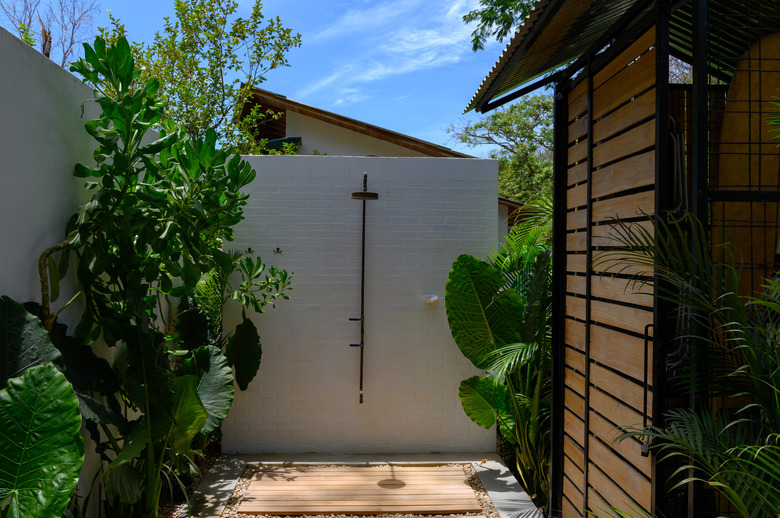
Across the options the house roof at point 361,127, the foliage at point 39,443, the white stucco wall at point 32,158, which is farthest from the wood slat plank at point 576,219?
the house roof at point 361,127

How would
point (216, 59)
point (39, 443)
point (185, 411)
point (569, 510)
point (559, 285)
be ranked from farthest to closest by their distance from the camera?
point (216, 59)
point (559, 285)
point (569, 510)
point (185, 411)
point (39, 443)

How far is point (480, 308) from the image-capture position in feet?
15.2

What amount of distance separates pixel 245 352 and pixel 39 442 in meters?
2.87

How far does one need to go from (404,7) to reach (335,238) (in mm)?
10168

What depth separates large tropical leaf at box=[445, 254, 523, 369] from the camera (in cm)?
460

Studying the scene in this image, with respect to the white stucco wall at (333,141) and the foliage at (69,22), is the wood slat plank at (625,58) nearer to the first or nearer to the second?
the white stucco wall at (333,141)

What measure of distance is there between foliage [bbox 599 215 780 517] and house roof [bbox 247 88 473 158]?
6.00 m

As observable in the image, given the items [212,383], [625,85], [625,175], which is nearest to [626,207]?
[625,175]

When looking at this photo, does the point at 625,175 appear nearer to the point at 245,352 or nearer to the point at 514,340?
the point at 514,340

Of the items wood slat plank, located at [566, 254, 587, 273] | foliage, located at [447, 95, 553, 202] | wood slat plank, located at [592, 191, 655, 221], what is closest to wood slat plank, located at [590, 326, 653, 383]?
wood slat plank, located at [566, 254, 587, 273]

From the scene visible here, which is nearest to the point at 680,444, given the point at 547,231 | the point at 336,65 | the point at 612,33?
the point at 612,33

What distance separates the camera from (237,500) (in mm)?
4102

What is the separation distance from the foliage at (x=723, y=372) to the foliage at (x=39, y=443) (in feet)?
5.77

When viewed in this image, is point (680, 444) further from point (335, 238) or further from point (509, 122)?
point (509, 122)
